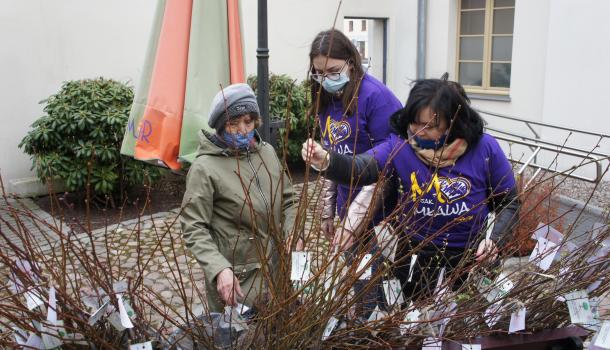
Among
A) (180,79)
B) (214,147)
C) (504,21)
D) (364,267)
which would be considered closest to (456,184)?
(364,267)

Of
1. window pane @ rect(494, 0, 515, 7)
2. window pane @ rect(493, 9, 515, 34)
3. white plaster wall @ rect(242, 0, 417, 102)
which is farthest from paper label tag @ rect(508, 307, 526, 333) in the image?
window pane @ rect(494, 0, 515, 7)

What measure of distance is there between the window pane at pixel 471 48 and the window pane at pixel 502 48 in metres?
0.28

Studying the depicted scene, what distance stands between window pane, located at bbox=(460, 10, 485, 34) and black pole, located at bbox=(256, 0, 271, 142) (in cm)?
691

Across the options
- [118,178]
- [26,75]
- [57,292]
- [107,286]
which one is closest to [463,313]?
[107,286]

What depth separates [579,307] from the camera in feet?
5.43

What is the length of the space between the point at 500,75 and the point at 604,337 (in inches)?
322

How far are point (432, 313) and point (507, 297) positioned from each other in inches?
9.5

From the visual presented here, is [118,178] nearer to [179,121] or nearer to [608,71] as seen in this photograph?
[179,121]

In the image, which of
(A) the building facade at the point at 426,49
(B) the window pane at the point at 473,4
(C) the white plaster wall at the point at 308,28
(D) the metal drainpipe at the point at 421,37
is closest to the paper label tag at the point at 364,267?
(A) the building facade at the point at 426,49

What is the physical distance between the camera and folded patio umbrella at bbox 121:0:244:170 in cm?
421

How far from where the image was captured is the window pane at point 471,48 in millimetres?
9492

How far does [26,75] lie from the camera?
6.45 meters

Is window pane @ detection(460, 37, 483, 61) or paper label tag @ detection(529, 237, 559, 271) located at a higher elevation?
window pane @ detection(460, 37, 483, 61)

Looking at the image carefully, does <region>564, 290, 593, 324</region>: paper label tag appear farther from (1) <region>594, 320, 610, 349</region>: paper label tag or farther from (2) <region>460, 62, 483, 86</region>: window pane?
(2) <region>460, 62, 483, 86</region>: window pane
